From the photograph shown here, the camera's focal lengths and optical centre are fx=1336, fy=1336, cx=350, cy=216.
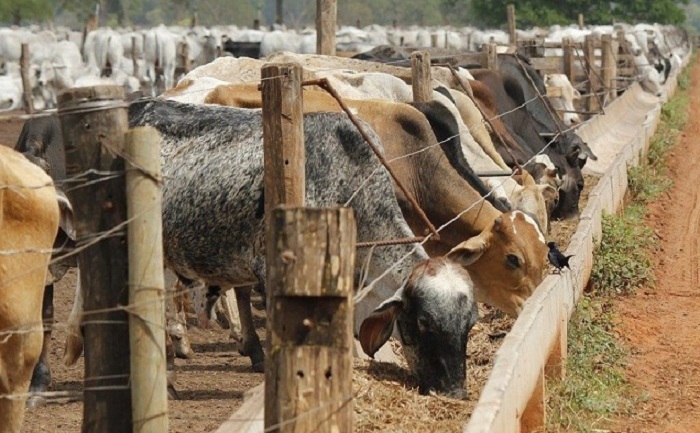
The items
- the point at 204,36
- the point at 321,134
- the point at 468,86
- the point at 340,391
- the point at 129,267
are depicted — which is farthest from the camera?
the point at 204,36

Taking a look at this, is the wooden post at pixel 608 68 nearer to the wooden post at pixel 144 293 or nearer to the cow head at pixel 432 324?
the cow head at pixel 432 324

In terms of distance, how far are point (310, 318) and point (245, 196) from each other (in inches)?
173

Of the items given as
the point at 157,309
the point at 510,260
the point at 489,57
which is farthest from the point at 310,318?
the point at 489,57

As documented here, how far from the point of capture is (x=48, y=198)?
5.64m

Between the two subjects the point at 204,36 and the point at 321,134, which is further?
the point at 204,36

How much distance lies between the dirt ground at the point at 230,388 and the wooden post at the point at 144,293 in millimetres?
871

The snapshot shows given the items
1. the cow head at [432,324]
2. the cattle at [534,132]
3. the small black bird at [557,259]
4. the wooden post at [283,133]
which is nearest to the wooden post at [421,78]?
the cattle at [534,132]

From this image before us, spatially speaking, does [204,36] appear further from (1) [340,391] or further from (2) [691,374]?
(1) [340,391]

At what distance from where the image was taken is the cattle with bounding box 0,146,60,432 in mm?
5410

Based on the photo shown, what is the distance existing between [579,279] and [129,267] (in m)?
6.02

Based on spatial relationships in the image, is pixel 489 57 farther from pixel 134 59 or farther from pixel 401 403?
pixel 134 59

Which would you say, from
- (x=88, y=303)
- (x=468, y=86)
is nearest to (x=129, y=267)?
(x=88, y=303)

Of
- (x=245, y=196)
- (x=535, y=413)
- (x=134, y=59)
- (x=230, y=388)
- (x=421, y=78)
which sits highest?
(x=421, y=78)

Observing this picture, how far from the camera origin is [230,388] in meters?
8.64
